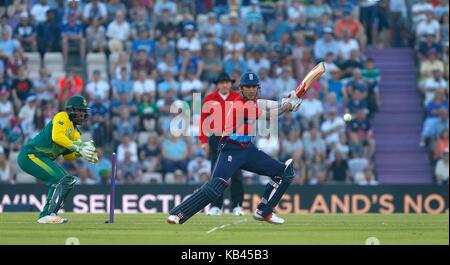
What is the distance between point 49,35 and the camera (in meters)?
31.1

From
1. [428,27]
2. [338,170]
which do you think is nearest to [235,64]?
[338,170]

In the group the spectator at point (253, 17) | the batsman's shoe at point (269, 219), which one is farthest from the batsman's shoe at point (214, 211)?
the spectator at point (253, 17)

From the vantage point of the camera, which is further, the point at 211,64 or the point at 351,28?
the point at 351,28

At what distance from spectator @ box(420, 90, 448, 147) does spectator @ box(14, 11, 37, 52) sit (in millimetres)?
9553

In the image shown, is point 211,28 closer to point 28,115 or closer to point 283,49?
point 283,49

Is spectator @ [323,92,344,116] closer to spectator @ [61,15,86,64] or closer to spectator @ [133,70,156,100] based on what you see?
spectator @ [133,70,156,100]

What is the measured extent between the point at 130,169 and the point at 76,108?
9405 millimetres

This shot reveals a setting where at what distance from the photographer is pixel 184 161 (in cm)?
2861

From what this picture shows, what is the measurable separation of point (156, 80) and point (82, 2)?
3.21 meters

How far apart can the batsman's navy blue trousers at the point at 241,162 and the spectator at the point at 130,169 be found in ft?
32.5

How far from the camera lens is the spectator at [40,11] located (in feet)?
103

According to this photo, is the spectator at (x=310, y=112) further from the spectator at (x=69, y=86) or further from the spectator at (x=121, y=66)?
the spectator at (x=69, y=86)

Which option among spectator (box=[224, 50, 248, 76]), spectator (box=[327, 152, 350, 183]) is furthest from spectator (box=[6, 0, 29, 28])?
spectator (box=[327, 152, 350, 183])
